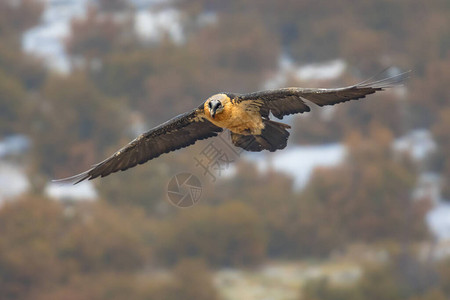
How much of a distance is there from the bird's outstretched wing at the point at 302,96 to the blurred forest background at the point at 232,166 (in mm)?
21955

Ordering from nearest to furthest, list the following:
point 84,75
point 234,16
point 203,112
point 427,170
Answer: point 203,112 → point 427,170 → point 84,75 → point 234,16

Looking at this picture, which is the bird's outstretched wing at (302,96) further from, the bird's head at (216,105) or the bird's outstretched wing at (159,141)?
the bird's outstretched wing at (159,141)

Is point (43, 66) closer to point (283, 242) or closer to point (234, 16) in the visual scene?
point (234, 16)

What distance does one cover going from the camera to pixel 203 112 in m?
13.5

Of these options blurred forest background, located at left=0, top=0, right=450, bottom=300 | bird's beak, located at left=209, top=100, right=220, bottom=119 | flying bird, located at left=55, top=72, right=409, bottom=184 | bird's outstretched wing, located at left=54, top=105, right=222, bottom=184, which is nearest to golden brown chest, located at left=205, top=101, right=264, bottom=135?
flying bird, located at left=55, top=72, right=409, bottom=184

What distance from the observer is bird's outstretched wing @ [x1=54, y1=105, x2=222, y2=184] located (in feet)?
45.8

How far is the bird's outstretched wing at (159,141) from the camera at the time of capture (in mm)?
13945

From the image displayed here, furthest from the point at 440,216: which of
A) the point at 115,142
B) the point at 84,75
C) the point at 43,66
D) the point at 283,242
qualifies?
the point at 43,66

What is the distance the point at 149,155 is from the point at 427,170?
120 feet

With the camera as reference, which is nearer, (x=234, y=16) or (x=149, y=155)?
(x=149, y=155)

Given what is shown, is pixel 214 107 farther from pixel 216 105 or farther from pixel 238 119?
pixel 238 119

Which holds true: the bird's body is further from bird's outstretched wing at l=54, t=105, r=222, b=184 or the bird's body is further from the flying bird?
bird's outstretched wing at l=54, t=105, r=222, b=184

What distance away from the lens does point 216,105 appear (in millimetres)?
12398

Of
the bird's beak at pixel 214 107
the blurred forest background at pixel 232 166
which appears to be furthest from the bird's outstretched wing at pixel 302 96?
the blurred forest background at pixel 232 166
